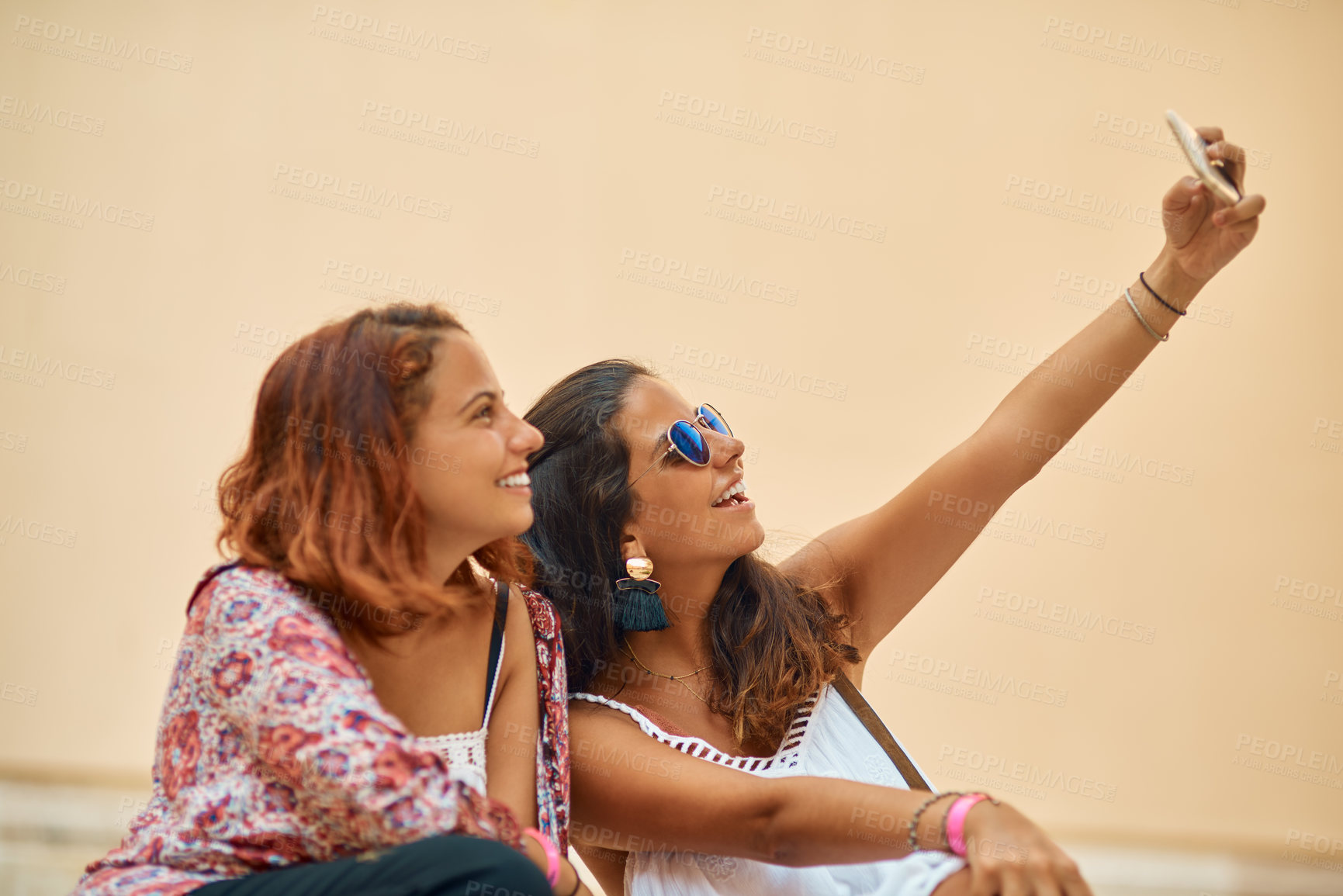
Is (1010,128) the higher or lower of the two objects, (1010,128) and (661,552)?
the higher

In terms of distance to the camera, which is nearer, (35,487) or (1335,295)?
(35,487)

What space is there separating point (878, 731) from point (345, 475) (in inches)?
42.0

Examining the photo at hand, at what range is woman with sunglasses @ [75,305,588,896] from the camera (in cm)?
120

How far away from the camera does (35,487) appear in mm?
4422

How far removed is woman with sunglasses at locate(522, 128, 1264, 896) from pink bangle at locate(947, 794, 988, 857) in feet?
1.07

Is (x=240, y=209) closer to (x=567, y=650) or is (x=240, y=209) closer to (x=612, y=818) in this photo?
(x=567, y=650)

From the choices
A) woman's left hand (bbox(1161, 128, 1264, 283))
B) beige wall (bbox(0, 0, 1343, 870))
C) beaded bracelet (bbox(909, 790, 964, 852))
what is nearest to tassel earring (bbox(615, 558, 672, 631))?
beaded bracelet (bbox(909, 790, 964, 852))

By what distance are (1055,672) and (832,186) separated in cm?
228

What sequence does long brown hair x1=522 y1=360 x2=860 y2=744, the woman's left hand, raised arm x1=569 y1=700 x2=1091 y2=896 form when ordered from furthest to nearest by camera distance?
long brown hair x1=522 y1=360 x2=860 y2=744, the woman's left hand, raised arm x1=569 y1=700 x2=1091 y2=896

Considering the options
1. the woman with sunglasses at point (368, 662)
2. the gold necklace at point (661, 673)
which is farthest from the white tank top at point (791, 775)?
the woman with sunglasses at point (368, 662)

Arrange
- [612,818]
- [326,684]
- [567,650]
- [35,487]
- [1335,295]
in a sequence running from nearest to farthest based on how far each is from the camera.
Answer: [326,684], [612,818], [567,650], [35,487], [1335,295]

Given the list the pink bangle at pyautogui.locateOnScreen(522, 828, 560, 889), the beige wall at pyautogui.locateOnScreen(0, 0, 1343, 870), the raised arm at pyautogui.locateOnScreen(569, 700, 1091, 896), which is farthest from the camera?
the beige wall at pyautogui.locateOnScreen(0, 0, 1343, 870)

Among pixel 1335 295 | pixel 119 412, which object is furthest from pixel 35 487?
pixel 1335 295

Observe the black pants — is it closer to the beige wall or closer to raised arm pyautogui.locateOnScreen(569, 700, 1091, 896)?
raised arm pyautogui.locateOnScreen(569, 700, 1091, 896)
